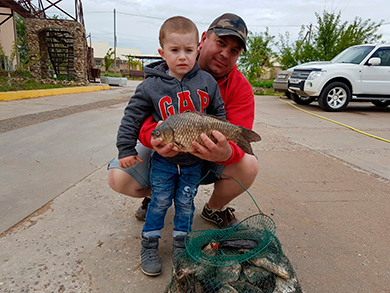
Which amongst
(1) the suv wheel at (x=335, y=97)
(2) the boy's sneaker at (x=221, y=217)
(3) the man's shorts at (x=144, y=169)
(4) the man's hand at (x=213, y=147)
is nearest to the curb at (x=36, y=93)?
(3) the man's shorts at (x=144, y=169)

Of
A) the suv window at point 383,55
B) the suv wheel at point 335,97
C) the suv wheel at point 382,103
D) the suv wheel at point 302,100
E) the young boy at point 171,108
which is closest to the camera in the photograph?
the young boy at point 171,108

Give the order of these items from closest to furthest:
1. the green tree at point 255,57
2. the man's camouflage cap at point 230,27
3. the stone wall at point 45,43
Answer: the man's camouflage cap at point 230,27
the stone wall at point 45,43
the green tree at point 255,57

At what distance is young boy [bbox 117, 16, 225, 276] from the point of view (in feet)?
6.81

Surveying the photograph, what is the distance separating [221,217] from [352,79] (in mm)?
8918

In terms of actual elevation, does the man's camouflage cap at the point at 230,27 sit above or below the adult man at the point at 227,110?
above

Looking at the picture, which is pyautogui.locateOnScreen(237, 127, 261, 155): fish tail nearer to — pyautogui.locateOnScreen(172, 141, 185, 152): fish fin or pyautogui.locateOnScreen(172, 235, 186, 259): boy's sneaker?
pyautogui.locateOnScreen(172, 141, 185, 152): fish fin

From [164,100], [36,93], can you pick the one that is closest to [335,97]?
[164,100]

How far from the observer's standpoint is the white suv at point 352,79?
9406 millimetres

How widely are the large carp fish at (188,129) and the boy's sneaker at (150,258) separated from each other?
0.75m

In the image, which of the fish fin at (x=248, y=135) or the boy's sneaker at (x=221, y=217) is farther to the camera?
the boy's sneaker at (x=221, y=217)

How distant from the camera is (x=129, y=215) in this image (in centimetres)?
275

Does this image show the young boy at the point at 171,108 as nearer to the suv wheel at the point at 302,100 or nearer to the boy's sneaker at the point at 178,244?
the boy's sneaker at the point at 178,244

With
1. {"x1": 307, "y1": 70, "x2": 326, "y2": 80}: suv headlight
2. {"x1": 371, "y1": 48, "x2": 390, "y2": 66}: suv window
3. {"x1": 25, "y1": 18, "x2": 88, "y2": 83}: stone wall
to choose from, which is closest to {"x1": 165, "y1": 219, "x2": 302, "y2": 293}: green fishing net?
{"x1": 307, "y1": 70, "x2": 326, "y2": 80}: suv headlight

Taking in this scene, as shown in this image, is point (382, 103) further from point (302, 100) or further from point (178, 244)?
point (178, 244)
